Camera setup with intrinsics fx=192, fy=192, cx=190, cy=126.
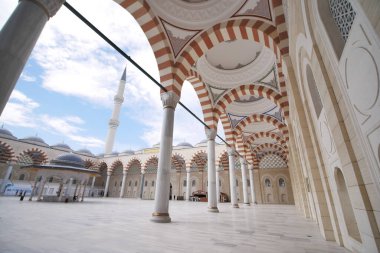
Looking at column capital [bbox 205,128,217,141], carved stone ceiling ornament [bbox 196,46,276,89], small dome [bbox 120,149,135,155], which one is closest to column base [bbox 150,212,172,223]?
column capital [bbox 205,128,217,141]

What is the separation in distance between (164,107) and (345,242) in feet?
14.9

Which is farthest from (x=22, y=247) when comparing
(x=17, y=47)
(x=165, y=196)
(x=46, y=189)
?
(x=46, y=189)

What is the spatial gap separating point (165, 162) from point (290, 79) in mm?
3391

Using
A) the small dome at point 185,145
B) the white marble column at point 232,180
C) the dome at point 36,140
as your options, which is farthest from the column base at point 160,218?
the dome at point 36,140

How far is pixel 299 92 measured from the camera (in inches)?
144

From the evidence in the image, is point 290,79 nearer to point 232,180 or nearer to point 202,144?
point 232,180

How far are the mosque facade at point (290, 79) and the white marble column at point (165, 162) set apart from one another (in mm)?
25

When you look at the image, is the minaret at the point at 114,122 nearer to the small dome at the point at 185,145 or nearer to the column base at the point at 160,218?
the small dome at the point at 185,145

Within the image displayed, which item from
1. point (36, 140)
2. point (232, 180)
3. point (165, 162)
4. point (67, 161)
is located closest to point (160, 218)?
point (165, 162)

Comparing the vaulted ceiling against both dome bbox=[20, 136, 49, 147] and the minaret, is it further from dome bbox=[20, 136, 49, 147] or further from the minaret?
dome bbox=[20, 136, 49, 147]

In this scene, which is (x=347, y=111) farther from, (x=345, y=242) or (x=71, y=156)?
(x=71, y=156)

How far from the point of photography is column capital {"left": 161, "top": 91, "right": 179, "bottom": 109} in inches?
215

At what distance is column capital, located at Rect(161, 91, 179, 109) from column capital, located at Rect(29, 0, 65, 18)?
3154mm

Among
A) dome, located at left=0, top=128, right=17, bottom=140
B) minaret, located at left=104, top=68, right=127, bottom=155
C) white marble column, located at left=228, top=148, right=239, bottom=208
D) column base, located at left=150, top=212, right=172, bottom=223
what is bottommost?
column base, located at left=150, top=212, right=172, bottom=223
